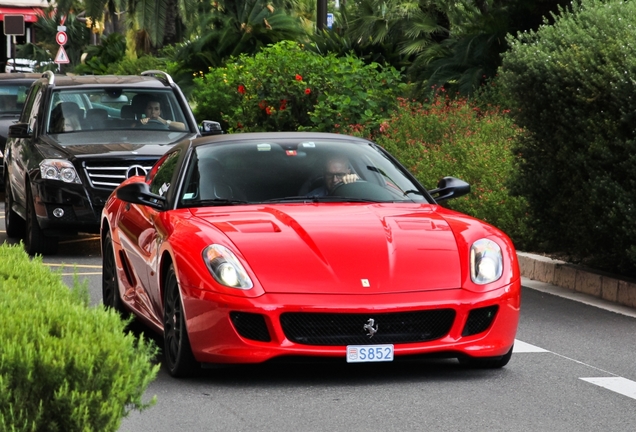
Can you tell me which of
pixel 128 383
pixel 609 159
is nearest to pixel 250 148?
pixel 609 159

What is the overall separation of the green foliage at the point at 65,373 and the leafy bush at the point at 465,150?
8.07 metres

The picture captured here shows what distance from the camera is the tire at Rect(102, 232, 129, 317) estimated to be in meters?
Result: 9.89

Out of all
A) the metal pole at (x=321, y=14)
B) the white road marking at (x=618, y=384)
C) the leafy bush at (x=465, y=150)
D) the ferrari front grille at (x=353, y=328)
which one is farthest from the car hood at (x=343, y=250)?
the metal pole at (x=321, y=14)

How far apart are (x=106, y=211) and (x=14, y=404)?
5647 millimetres

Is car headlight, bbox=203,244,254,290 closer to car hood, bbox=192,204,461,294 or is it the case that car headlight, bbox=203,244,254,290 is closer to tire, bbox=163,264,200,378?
car hood, bbox=192,204,461,294

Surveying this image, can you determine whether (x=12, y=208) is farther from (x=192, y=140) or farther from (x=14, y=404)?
(x=14, y=404)

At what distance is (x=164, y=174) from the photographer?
969 cm

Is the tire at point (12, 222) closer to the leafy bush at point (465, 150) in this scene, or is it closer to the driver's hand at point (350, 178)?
the leafy bush at point (465, 150)

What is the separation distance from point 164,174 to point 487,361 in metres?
2.71

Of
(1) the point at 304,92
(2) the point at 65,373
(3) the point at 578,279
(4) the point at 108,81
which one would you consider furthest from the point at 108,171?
(2) the point at 65,373

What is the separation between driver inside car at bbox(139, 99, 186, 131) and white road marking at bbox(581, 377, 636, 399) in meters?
8.54

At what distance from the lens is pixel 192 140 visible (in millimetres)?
9539

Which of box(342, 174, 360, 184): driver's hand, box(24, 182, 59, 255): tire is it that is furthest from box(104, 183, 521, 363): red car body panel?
box(24, 182, 59, 255): tire

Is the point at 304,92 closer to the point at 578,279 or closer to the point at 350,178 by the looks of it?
the point at 578,279
